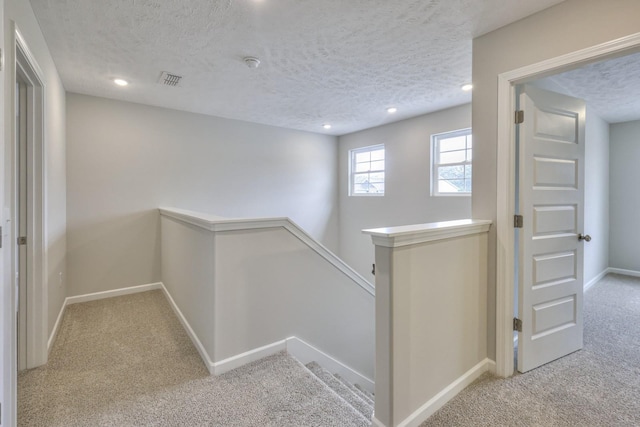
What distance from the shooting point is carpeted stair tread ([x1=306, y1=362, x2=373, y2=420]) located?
6.41ft

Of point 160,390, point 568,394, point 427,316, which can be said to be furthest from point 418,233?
point 160,390

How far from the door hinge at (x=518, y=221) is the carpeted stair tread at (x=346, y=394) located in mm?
1551

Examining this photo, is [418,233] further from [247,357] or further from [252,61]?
[252,61]

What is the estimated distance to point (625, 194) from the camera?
4.53 metres

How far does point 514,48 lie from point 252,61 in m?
2.00

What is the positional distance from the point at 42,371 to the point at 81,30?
2.43m

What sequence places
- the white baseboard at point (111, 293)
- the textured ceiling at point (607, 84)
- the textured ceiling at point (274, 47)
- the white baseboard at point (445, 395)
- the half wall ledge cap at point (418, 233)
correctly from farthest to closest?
the white baseboard at point (111, 293) < the textured ceiling at point (607, 84) < the textured ceiling at point (274, 47) < the white baseboard at point (445, 395) < the half wall ledge cap at point (418, 233)

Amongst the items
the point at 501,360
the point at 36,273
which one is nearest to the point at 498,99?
the point at 501,360

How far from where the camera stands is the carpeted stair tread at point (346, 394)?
1.95 metres

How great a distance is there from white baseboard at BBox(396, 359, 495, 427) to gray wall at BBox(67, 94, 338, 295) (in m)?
3.61

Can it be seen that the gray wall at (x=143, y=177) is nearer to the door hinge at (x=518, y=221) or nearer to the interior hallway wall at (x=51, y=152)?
the interior hallway wall at (x=51, y=152)

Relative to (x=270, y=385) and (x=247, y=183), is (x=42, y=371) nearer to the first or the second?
(x=270, y=385)

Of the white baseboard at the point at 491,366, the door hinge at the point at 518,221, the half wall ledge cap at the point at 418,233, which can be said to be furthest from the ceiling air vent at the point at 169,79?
the white baseboard at the point at 491,366

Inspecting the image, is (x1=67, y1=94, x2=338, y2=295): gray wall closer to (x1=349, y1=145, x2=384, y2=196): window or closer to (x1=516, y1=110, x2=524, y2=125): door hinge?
(x1=349, y1=145, x2=384, y2=196): window
